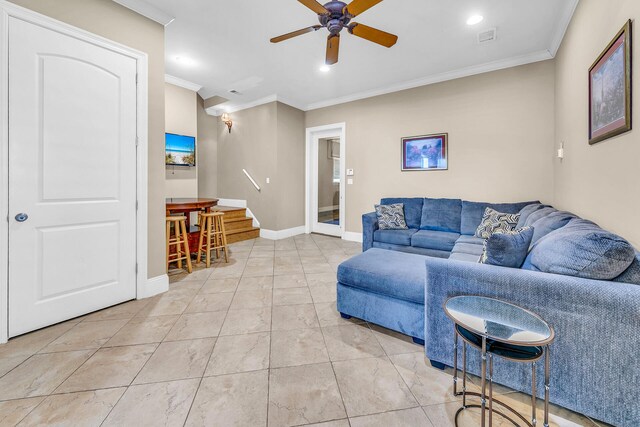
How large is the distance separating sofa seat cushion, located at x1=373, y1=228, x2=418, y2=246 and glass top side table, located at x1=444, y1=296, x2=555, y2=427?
2.39 m

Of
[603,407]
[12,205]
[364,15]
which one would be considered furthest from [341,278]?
[364,15]

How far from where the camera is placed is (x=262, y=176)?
18.5 ft

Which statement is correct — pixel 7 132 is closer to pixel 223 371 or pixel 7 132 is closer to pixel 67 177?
pixel 67 177

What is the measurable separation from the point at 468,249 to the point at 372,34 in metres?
2.36

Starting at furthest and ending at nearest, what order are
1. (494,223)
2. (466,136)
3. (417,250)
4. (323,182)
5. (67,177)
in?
(323,182), (466,136), (417,250), (494,223), (67,177)

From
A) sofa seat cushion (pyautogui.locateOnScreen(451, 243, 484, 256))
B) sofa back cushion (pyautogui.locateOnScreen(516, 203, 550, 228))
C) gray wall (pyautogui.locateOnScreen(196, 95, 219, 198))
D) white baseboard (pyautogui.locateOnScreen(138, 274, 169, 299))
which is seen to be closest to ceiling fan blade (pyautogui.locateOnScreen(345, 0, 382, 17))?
sofa seat cushion (pyautogui.locateOnScreen(451, 243, 484, 256))

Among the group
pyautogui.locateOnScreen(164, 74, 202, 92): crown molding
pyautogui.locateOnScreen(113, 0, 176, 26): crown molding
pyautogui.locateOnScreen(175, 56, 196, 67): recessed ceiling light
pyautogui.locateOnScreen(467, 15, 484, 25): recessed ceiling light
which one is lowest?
pyautogui.locateOnScreen(113, 0, 176, 26): crown molding

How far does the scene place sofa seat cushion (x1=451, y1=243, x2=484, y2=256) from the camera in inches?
110

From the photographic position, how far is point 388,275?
6.48ft

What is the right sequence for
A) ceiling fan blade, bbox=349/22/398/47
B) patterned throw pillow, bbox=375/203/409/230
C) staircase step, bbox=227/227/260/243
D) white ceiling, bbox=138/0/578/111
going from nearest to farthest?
ceiling fan blade, bbox=349/22/398/47 → white ceiling, bbox=138/0/578/111 → patterned throw pillow, bbox=375/203/409/230 → staircase step, bbox=227/227/260/243

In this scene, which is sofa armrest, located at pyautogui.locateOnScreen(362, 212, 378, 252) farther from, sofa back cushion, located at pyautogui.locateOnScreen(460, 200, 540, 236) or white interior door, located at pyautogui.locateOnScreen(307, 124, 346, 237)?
white interior door, located at pyautogui.locateOnScreen(307, 124, 346, 237)

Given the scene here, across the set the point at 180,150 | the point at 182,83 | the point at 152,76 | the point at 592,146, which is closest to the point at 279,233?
the point at 180,150

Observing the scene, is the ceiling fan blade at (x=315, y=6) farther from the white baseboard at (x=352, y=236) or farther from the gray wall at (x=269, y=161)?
the white baseboard at (x=352, y=236)

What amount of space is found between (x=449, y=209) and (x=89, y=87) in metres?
4.29
